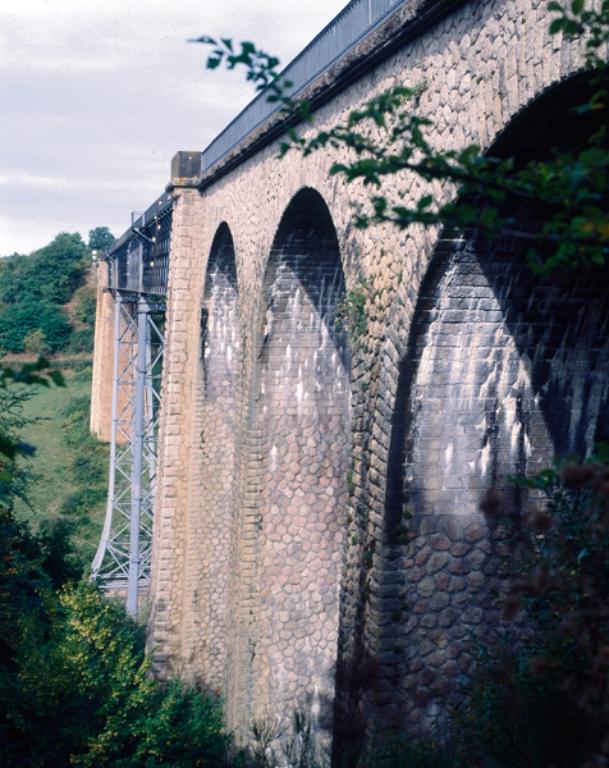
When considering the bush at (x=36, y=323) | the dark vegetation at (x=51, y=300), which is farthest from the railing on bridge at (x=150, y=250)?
the bush at (x=36, y=323)

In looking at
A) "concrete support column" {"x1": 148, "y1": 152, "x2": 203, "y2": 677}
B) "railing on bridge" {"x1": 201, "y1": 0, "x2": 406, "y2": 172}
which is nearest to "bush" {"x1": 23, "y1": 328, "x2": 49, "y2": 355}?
"concrete support column" {"x1": 148, "y1": 152, "x2": 203, "y2": 677}

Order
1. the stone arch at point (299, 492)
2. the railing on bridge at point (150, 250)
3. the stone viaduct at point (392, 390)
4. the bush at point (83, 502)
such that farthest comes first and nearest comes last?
1. the bush at point (83, 502)
2. the railing on bridge at point (150, 250)
3. the stone arch at point (299, 492)
4. the stone viaduct at point (392, 390)

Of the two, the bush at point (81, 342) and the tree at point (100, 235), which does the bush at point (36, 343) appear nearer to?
the bush at point (81, 342)

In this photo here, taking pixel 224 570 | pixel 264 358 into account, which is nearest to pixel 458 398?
pixel 264 358

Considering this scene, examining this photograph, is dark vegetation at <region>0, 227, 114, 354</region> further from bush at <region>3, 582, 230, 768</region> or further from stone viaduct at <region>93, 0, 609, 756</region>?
stone viaduct at <region>93, 0, 609, 756</region>

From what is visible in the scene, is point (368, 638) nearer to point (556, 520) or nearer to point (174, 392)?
point (556, 520)

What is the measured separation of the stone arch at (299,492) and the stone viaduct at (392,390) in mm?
21

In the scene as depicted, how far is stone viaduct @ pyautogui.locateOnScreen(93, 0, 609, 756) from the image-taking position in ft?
14.0

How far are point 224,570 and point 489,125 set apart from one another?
8.32 meters

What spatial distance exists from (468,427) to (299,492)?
13.0 feet

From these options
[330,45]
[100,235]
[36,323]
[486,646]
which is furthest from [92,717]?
[100,235]

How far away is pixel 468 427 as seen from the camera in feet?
16.2

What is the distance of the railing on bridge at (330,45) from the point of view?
5.40m

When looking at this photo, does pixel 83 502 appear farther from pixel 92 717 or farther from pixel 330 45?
pixel 330 45
